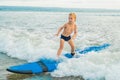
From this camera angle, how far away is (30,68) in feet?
33.1

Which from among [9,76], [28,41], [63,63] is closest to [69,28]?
[63,63]

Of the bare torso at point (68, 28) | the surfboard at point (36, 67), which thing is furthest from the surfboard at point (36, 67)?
the bare torso at point (68, 28)

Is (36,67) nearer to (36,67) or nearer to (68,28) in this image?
(36,67)

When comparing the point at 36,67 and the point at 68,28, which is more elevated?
the point at 68,28

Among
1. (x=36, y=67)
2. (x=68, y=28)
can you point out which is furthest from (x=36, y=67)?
(x=68, y=28)

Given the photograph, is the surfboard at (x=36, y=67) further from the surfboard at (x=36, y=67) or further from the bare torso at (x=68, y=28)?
the bare torso at (x=68, y=28)

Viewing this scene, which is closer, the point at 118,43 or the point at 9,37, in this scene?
the point at 118,43

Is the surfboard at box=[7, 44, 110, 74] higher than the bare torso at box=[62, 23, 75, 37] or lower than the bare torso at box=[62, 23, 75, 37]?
lower

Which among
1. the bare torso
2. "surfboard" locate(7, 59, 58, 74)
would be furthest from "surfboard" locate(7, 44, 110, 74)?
the bare torso

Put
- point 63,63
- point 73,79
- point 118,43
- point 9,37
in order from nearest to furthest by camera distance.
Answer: point 73,79 < point 63,63 < point 118,43 < point 9,37

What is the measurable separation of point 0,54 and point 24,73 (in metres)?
4.53

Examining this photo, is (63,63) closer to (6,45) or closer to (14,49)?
(14,49)

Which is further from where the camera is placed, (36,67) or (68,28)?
(68,28)

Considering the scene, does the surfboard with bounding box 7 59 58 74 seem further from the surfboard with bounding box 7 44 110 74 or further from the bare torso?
the bare torso
